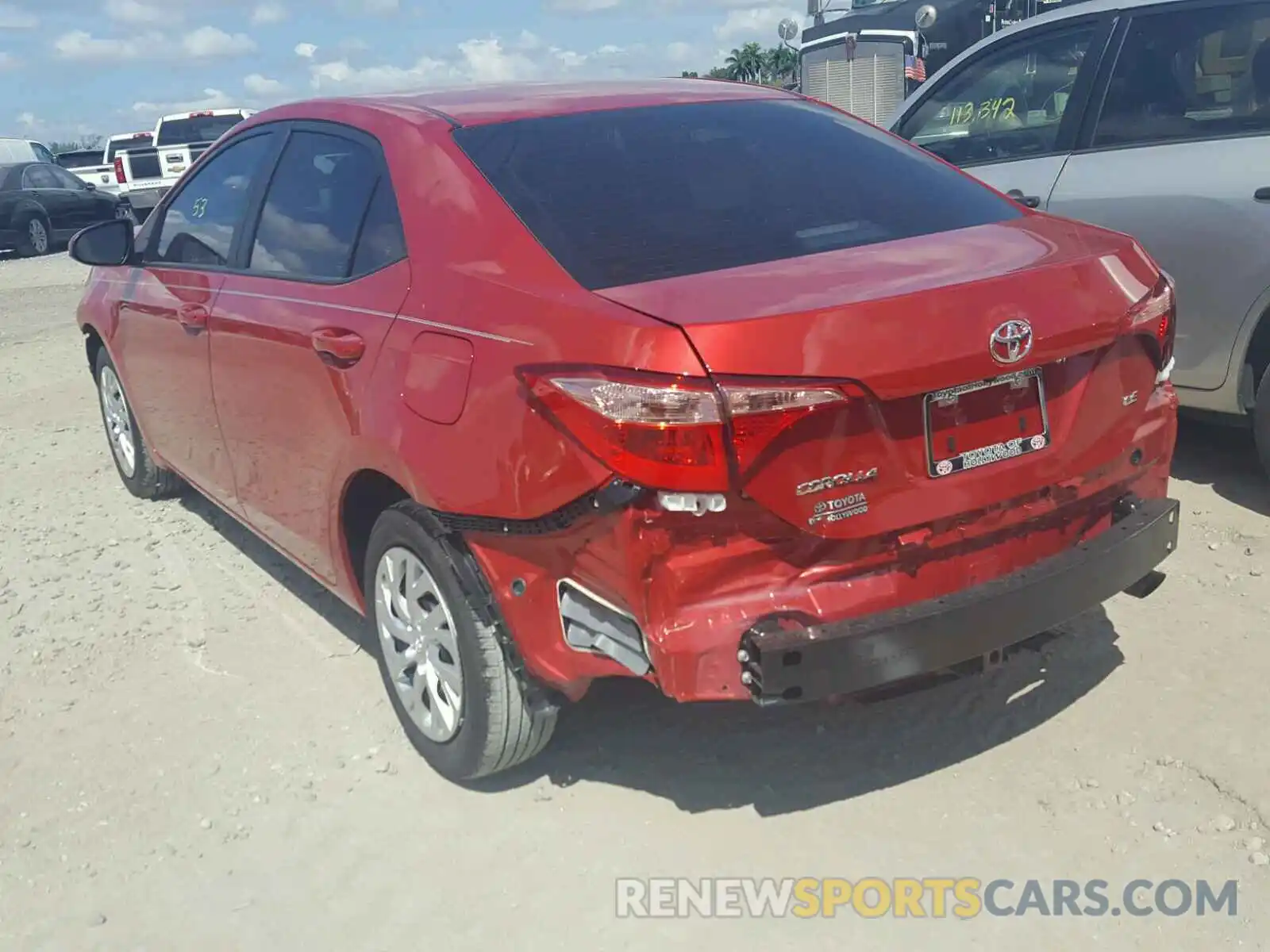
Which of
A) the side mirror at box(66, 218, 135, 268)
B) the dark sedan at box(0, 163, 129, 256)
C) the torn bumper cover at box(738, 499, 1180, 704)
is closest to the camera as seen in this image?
the torn bumper cover at box(738, 499, 1180, 704)

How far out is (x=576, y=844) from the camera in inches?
116

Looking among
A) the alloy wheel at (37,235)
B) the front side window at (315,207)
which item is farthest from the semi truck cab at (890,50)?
the alloy wheel at (37,235)

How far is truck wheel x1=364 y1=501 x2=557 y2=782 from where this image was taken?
9.61ft

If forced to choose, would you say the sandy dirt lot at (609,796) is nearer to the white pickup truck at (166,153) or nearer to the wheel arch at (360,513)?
the wheel arch at (360,513)

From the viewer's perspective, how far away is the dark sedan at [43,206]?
60.8ft

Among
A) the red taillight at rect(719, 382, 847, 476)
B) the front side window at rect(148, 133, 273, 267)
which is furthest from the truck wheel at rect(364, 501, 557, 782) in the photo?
the front side window at rect(148, 133, 273, 267)

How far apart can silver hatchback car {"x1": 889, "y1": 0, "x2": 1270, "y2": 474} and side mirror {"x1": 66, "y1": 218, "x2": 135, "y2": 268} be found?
142 inches

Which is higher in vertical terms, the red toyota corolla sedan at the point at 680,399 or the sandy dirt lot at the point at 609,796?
the red toyota corolla sedan at the point at 680,399

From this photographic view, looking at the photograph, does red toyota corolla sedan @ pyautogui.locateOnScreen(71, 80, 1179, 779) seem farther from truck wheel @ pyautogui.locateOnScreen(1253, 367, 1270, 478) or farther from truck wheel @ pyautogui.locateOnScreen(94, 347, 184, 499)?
truck wheel @ pyautogui.locateOnScreen(94, 347, 184, 499)

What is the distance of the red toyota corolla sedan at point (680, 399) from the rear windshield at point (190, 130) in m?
19.2

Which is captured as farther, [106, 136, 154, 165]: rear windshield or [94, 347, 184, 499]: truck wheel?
[106, 136, 154, 165]: rear windshield

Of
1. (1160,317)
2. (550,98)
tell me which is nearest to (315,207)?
(550,98)

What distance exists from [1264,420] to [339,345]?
3.31 metres

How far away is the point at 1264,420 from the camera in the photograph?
4449mm
